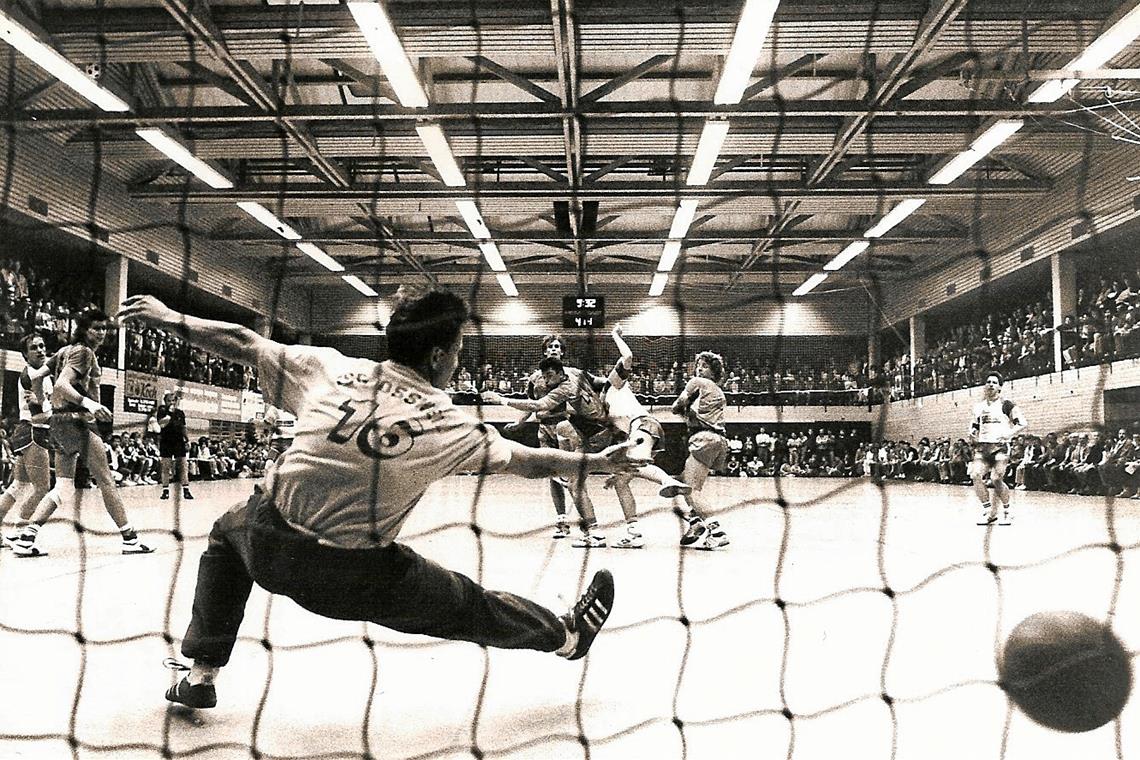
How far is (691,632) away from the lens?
4.00m

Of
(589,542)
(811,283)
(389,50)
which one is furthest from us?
(811,283)

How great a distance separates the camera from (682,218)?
1991 centimetres

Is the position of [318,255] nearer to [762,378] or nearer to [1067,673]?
[762,378]

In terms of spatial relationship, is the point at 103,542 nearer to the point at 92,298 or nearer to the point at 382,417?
the point at 382,417

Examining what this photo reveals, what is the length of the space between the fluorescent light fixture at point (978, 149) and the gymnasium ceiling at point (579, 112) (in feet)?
0.79

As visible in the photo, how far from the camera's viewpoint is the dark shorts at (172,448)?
1422 centimetres

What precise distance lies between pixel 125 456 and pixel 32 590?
1382 centimetres

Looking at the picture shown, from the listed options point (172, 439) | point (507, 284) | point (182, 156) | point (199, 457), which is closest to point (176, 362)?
point (199, 457)

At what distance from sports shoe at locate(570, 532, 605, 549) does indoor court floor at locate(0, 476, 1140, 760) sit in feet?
3.14

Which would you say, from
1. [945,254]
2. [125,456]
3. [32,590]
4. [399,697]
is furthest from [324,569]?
[945,254]

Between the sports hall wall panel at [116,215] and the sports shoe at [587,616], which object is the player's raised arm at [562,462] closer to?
the sports shoe at [587,616]

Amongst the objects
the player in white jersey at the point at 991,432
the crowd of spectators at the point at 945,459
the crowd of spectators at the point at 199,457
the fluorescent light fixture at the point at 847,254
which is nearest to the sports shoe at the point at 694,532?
the crowd of spectators at the point at 945,459

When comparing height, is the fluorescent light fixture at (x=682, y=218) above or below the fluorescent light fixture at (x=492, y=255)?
above

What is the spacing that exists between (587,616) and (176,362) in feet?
66.0
